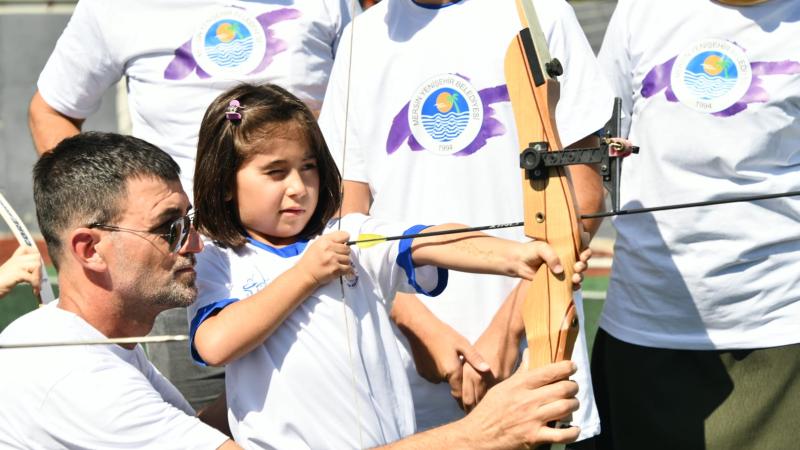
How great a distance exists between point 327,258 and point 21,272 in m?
0.65

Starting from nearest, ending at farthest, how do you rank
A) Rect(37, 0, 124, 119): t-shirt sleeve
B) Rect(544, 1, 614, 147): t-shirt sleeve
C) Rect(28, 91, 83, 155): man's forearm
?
Rect(544, 1, 614, 147): t-shirt sleeve → Rect(37, 0, 124, 119): t-shirt sleeve → Rect(28, 91, 83, 155): man's forearm

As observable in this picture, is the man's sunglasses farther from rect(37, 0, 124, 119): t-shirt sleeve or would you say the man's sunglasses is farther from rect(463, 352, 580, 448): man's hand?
rect(37, 0, 124, 119): t-shirt sleeve

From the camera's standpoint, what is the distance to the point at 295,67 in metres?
3.35

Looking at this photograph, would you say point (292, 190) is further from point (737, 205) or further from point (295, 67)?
point (737, 205)

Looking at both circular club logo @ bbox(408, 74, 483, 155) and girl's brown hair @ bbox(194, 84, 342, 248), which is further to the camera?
circular club logo @ bbox(408, 74, 483, 155)

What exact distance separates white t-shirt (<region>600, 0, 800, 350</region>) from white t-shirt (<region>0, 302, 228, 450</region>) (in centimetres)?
134

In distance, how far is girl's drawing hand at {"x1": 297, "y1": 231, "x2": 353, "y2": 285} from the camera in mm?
2387

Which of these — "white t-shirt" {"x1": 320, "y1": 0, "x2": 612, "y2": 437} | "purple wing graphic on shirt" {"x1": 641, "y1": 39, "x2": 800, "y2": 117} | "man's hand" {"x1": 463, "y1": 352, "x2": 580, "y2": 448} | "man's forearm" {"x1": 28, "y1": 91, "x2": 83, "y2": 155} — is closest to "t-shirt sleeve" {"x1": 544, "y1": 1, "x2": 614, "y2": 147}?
"white t-shirt" {"x1": 320, "y1": 0, "x2": 612, "y2": 437}

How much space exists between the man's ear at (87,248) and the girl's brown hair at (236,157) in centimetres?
23

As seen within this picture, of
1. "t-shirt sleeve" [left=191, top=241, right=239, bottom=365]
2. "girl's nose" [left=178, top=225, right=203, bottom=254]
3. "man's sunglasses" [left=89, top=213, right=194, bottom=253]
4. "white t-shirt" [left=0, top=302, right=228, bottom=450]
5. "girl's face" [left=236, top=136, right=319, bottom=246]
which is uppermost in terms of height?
"girl's face" [left=236, top=136, right=319, bottom=246]

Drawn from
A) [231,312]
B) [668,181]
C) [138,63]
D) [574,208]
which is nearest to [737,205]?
[668,181]

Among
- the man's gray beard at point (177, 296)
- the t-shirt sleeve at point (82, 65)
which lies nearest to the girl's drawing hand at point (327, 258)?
the man's gray beard at point (177, 296)

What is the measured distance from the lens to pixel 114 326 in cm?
254

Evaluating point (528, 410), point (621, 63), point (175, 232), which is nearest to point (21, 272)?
point (175, 232)
